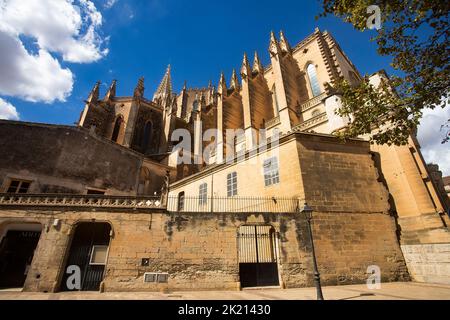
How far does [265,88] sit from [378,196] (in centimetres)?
1888

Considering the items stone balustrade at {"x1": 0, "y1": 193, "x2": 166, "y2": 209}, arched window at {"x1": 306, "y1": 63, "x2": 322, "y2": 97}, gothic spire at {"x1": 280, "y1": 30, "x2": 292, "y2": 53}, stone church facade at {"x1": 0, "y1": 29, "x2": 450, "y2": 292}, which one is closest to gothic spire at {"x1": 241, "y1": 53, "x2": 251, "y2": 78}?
gothic spire at {"x1": 280, "y1": 30, "x2": 292, "y2": 53}

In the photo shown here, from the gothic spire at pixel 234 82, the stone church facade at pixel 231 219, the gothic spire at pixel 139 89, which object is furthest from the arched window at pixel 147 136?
the stone church facade at pixel 231 219

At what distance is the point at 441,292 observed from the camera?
6.76m

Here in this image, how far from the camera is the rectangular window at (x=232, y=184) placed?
13752 millimetres

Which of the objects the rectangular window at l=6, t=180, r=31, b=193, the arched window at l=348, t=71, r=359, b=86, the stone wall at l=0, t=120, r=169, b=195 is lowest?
the rectangular window at l=6, t=180, r=31, b=193

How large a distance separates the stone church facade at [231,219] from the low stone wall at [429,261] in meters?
0.04

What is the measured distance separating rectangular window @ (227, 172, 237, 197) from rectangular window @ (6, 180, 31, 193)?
1230 cm

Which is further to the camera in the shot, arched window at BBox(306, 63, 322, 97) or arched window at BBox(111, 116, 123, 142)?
arched window at BBox(111, 116, 123, 142)

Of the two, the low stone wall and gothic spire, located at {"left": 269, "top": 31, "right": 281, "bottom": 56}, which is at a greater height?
gothic spire, located at {"left": 269, "top": 31, "right": 281, "bottom": 56}

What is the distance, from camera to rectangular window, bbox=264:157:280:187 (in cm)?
1164

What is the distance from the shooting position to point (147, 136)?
3081 centimetres

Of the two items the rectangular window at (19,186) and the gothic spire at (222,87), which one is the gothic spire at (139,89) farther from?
the rectangular window at (19,186)

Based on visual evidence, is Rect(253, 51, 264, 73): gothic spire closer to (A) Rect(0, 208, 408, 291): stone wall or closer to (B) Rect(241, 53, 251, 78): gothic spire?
(B) Rect(241, 53, 251, 78): gothic spire
